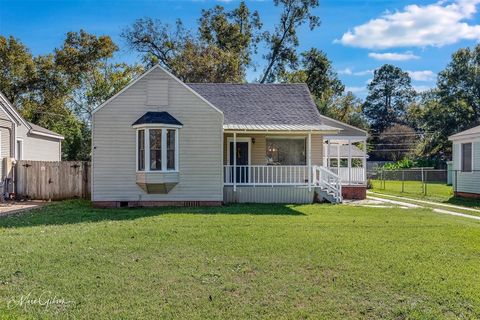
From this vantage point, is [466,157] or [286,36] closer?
[466,157]

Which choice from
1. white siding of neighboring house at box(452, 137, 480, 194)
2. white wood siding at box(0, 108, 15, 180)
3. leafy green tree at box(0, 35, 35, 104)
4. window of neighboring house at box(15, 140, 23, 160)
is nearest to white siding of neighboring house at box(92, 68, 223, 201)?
white wood siding at box(0, 108, 15, 180)

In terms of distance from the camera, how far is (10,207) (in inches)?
591

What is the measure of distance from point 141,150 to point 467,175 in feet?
49.6

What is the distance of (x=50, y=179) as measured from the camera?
17828 millimetres

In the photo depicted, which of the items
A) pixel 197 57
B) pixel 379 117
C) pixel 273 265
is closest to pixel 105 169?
pixel 273 265

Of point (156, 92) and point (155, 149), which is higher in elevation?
point (156, 92)

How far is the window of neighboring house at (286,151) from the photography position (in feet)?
59.9

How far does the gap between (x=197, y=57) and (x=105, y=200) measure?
66.9ft

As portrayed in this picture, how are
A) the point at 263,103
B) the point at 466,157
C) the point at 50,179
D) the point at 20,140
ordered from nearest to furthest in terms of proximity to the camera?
the point at 50,179 → the point at 263,103 → the point at 466,157 → the point at 20,140

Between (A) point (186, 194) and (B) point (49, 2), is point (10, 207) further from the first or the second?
(B) point (49, 2)

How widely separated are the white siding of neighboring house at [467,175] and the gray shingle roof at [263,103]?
24.9ft

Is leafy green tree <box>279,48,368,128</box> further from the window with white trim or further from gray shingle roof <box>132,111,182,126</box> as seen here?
the window with white trim

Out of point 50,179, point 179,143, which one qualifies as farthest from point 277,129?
point 50,179

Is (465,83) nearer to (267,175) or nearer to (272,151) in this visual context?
(272,151)
